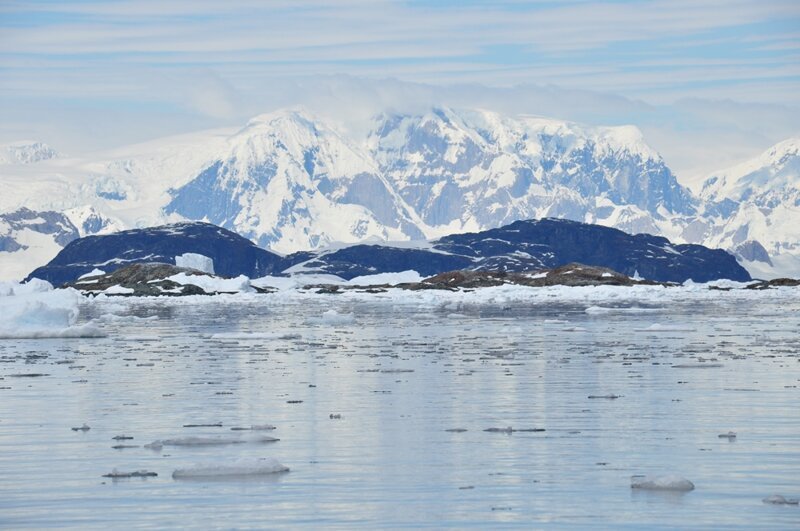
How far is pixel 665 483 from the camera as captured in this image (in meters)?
17.5

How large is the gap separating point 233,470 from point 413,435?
4973 millimetres

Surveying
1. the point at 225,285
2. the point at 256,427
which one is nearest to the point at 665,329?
the point at 256,427

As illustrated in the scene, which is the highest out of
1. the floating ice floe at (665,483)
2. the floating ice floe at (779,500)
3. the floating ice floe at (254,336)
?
the floating ice floe at (254,336)

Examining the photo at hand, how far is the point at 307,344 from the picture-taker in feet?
172

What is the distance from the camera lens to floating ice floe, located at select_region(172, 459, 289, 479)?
1872 centimetres

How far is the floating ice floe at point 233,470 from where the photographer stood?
1872 centimetres

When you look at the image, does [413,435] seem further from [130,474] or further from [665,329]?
[665,329]

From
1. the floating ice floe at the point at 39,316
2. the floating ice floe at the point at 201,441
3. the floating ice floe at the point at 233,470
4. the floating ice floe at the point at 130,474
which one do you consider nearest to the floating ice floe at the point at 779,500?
the floating ice floe at the point at 233,470

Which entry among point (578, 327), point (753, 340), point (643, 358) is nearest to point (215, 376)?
point (643, 358)

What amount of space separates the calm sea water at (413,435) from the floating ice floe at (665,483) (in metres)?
0.19

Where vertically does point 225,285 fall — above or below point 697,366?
above

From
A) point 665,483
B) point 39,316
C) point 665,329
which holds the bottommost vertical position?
point 665,483

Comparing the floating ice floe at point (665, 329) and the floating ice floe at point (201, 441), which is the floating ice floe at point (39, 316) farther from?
the floating ice floe at point (201, 441)

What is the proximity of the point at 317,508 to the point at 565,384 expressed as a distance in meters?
16.5
